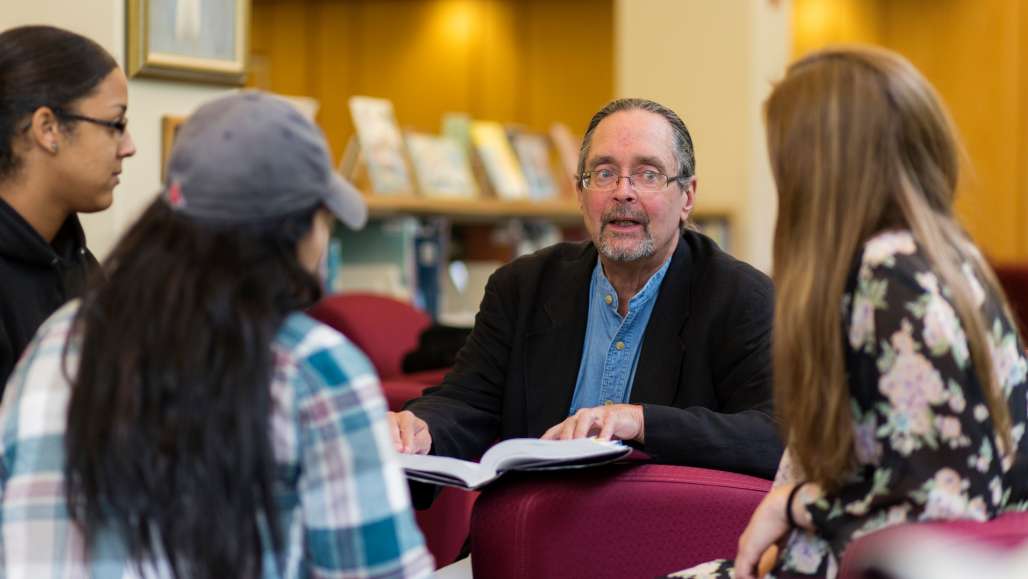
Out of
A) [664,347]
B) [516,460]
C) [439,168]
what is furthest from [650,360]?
[439,168]

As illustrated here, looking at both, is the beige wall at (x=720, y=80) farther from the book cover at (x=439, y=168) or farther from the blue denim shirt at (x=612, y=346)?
the blue denim shirt at (x=612, y=346)

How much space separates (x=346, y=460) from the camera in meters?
1.43

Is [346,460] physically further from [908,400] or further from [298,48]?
[298,48]

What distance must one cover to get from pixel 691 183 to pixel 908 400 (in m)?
1.20

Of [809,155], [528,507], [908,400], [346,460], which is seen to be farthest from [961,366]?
[528,507]

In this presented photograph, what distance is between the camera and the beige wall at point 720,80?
6758 mm

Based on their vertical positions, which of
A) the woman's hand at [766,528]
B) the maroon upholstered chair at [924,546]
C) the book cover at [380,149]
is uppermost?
the maroon upholstered chair at [924,546]

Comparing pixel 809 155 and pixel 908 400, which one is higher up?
pixel 809 155

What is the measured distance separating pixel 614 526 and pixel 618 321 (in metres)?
0.55

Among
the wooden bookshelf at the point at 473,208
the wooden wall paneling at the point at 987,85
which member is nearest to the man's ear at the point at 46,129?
the wooden bookshelf at the point at 473,208

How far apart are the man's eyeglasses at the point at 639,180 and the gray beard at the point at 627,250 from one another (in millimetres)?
96

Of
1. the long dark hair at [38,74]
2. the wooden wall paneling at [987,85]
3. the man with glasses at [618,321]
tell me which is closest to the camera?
the long dark hair at [38,74]

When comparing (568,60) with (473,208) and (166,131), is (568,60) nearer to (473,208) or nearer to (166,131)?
(473,208)

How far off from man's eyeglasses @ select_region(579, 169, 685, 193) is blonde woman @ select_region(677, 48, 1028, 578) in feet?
3.08
